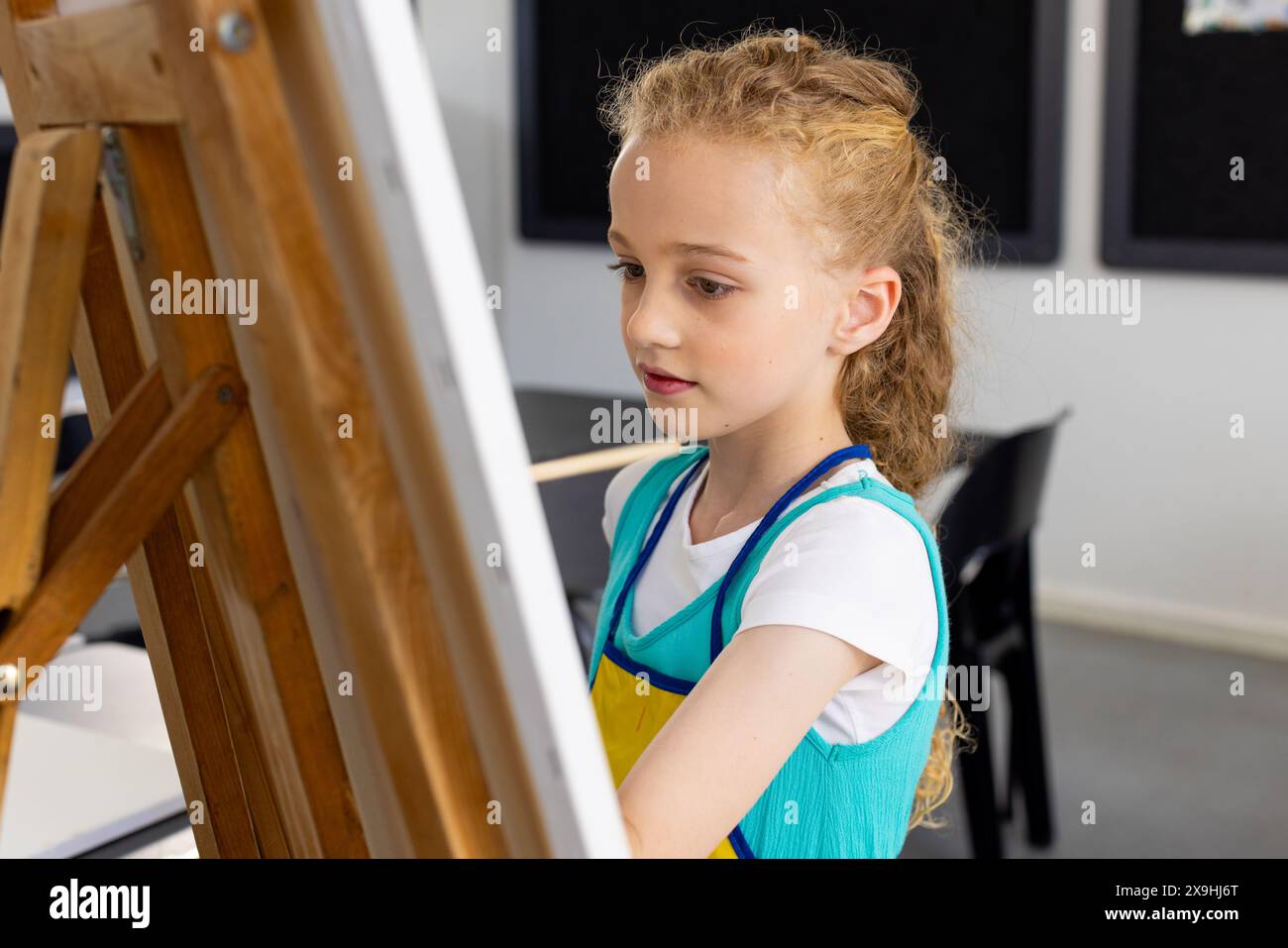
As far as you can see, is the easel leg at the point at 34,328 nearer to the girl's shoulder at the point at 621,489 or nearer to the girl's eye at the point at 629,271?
the girl's eye at the point at 629,271

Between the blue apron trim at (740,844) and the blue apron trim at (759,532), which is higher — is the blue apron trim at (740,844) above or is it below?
below

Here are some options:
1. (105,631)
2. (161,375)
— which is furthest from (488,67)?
(161,375)

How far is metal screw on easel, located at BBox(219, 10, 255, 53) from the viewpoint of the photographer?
0.48 m

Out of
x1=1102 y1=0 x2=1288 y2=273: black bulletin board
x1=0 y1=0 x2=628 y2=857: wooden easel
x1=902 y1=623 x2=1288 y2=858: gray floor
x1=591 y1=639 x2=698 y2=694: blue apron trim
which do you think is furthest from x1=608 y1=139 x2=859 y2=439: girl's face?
x1=1102 y1=0 x2=1288 y2=273: black bulletin board

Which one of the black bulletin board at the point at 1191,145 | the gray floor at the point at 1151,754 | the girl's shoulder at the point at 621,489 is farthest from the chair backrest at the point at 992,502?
the black bulletin board at the point at 1191,145

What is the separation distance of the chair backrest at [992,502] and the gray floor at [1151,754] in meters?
0.51

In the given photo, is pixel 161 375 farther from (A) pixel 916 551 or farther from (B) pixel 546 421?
(B) pixel 546 421

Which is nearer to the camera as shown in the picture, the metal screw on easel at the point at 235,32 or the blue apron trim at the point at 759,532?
the metal screw on easel at the point at 235,32

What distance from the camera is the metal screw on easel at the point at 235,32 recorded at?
48cm

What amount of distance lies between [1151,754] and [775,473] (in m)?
2.59

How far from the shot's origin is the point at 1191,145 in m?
3.86
